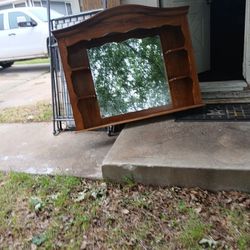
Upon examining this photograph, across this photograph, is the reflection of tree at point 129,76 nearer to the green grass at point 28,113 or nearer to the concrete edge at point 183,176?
the concrete edge at point 183,176

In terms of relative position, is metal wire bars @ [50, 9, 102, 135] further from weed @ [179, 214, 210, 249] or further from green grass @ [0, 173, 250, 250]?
weed @ [179, 214, 210, 249]

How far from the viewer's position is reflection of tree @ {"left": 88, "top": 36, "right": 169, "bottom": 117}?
3092mm

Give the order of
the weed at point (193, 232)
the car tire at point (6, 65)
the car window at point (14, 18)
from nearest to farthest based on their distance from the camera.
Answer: the weed at point (193, 232), the car window at point (14, 18), the car tire at point (6, 65)

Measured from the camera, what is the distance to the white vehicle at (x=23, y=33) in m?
7.87

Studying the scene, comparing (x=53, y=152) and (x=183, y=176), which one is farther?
(x=53, y=152)

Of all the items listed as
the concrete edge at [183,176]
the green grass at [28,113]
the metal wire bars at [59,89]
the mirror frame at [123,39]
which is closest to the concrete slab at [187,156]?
the concrete edge at [183,176]

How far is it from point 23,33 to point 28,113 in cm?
424

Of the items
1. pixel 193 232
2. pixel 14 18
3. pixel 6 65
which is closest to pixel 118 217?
pixel 193 232

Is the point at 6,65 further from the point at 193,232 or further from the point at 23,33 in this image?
the point at 193,232

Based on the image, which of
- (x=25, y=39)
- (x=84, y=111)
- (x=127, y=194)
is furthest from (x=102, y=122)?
(x=25, y=39)

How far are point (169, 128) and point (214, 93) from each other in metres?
0.91

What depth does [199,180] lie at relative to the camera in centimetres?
232

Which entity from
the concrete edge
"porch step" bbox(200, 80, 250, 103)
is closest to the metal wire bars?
the concrete edge

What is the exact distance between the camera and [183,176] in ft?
7.68
